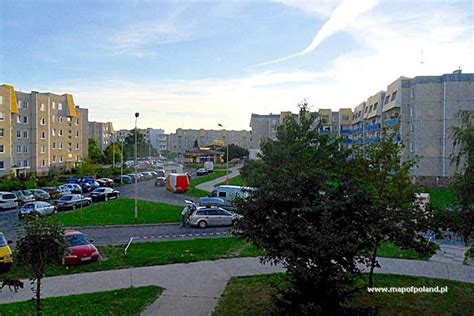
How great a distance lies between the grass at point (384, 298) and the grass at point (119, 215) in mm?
13617

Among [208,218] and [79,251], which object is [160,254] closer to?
[79,251]

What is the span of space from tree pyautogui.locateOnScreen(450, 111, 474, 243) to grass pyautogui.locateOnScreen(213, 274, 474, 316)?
211 cm

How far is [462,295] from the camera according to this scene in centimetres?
1069

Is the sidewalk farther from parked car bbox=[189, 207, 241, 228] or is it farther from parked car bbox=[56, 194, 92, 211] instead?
parked car bbox=[56, 194, 92, 211]

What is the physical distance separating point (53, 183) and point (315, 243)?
139 feet

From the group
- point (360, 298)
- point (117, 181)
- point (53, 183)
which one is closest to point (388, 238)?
point (360, 298)

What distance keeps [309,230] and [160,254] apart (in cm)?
950

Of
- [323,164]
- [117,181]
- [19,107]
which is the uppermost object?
[19,107]

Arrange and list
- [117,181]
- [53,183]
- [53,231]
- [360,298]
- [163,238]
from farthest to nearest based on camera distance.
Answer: [117,181], [53,183], [163,238], [360,298], [53,231]

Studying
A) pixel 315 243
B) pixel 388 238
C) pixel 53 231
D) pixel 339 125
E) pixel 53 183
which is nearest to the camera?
pixel 315 243

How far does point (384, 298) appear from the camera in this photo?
33.8ft

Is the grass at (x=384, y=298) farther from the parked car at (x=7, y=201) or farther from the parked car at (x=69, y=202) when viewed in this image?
the parked car at (x=7, y=201)

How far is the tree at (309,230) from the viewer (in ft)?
23.5

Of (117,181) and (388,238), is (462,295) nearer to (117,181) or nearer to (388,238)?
(388,238)
